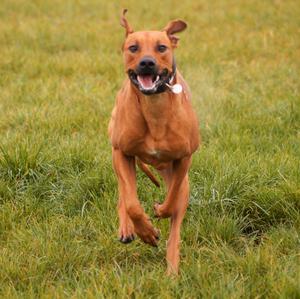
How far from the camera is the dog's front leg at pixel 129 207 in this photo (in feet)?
13.9

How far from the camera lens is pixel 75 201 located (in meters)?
5.18

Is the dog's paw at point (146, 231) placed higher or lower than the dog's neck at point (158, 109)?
lower

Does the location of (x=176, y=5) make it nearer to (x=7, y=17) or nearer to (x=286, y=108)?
(x=7, y=17)

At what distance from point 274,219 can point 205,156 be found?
0.99 metres

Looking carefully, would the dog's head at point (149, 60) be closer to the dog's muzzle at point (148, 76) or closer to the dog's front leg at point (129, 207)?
the dog's muzzle at point (148, 76)

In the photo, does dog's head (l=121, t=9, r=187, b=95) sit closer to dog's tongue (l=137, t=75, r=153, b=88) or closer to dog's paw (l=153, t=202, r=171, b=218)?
dog's tongue (l=137, t=75, r=153, b=88)

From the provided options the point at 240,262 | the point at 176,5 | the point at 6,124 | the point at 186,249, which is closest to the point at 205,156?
the point at 186,249

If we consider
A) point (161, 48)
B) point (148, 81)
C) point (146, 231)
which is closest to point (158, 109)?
point (148, 81)

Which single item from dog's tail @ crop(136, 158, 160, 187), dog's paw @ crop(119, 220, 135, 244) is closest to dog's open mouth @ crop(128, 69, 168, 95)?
dog's paw @ crop(119, 220, 135, 244)

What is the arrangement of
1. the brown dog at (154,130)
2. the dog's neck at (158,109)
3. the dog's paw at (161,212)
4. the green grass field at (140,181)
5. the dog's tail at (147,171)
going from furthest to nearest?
1. the dog's tail at (147,171)
2. the dog's paw at (161,212)
3. the dog's neck at (158,109)
4. the brown dog at (154,130)
5. the green grass field at (140,181)

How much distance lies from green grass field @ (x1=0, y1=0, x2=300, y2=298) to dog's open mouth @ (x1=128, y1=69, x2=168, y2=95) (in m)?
1.05

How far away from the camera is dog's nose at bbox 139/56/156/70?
4.05m

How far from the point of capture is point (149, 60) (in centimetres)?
405

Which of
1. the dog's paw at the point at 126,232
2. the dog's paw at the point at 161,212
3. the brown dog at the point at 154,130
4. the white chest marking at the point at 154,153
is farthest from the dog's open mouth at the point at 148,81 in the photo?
the dog's paw at the point at 126,232
